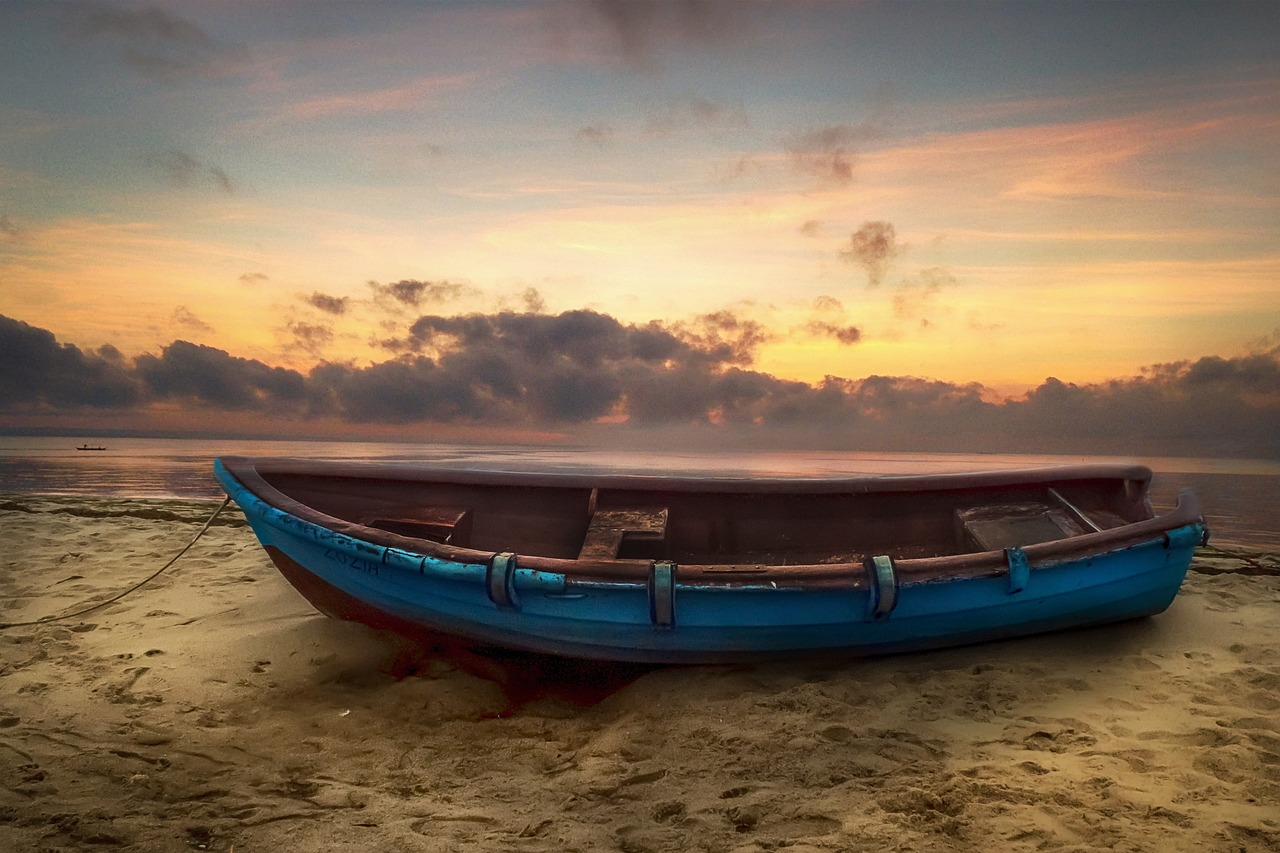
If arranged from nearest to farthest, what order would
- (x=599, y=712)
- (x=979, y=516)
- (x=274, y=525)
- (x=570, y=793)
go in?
(x=570, y=793)
(x=599, y=712)
(x=274, y=525)
(x=979, y=516)

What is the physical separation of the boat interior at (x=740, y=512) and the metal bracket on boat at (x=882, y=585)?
1999mm

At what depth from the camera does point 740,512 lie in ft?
22.0

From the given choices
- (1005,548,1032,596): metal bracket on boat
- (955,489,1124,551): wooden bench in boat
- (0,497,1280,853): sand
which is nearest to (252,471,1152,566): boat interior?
(955,489,1124,551): wooden bench in boat

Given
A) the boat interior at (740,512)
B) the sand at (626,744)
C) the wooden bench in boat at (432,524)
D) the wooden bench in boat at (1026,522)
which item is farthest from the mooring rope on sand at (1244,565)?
the wooden bench in boat at (432,524)

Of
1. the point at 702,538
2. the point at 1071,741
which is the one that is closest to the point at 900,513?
the point at 702,538

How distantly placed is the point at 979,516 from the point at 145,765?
6.29 metres

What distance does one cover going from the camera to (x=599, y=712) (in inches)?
172

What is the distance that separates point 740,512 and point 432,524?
279 cm

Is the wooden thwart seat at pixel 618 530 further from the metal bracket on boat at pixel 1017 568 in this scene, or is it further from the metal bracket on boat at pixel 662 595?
the metal bracket on boat at pixel 1017 568

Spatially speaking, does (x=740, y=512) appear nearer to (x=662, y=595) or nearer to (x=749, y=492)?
(x=749, y=492)

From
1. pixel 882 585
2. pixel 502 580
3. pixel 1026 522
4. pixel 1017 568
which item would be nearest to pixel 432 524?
pixel 502 580

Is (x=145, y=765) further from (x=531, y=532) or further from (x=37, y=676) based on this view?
(x=531, y=532)

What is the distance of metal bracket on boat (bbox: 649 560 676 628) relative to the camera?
14.2 feet

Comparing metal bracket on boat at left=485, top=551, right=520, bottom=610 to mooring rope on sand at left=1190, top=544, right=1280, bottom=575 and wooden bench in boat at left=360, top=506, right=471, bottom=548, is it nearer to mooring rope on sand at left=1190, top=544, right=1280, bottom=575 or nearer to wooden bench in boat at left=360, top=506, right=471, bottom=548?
wooden bench in boat at left=360, top=506, right=471, bottom=548
